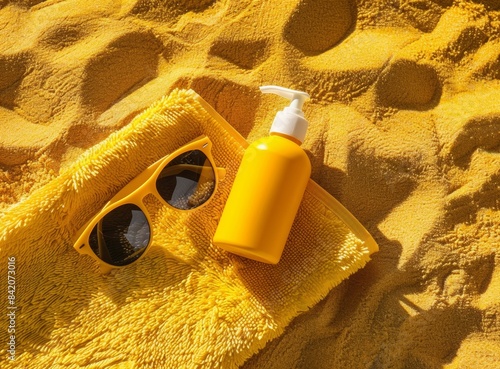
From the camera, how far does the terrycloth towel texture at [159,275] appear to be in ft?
3.36

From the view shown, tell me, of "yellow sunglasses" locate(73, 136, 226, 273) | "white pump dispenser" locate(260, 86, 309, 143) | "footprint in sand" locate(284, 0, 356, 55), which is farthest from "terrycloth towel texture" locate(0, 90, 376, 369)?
"footprint in sand" locate(284, 0, 356, 55)

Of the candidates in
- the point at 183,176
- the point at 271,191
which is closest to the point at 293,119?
the point at 271,191

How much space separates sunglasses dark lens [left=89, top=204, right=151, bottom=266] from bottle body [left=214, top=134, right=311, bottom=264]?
178mm

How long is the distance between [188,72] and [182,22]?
15 cm

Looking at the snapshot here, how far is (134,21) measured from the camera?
1.25 meters

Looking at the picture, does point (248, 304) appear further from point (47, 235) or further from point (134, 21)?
point (134, 21)

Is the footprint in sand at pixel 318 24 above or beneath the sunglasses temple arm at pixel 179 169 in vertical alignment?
above

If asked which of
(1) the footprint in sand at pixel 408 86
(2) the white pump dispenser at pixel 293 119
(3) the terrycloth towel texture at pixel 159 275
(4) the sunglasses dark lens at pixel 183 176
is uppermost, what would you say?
(1) the footprint in sand at pixel 408 86

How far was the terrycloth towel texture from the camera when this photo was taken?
3.36 ft

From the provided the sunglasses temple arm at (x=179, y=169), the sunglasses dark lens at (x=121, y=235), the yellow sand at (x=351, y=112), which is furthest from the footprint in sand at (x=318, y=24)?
the sunglasses dark lens at (x=121, y=235)

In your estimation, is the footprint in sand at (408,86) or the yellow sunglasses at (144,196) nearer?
the yellow sunglasses at (144,196)

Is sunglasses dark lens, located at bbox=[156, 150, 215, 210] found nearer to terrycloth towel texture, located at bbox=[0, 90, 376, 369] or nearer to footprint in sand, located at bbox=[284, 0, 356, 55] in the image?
terrycloth towel texture, located at bbox=[0, 90, 376, 369]

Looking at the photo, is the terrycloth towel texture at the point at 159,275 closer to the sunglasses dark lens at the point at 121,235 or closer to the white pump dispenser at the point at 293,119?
the sunglasses dark lens at the point at 121,235

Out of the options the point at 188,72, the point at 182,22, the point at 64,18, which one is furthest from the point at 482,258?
the point at 64,18
